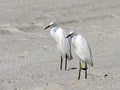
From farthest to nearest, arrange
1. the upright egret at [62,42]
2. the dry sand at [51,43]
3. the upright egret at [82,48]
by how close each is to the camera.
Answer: the upright egret at [62,42], the upright egret at [82,48], the dry sand at [51,43]

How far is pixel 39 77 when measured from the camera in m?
11.8

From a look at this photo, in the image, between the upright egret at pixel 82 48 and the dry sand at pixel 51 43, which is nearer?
the dry sand at pixel 51 43

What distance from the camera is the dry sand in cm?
1122

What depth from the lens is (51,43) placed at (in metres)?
17.4

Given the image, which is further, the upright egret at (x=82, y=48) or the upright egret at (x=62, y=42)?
the upright egret at (x=62, y=42)

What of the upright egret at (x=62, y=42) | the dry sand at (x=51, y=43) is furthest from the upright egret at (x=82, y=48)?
the upright egret at (x=62, y=42)

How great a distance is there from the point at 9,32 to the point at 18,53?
4.82 m

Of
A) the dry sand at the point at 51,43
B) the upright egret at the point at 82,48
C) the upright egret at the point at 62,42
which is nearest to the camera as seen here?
the dry sand at the point at 51,43

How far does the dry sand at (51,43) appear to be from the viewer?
11.2m

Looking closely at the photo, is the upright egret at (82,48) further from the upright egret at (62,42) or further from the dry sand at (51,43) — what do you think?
the upright egret at (62,42)

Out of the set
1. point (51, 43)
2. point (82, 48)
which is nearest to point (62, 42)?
point (82, 48)

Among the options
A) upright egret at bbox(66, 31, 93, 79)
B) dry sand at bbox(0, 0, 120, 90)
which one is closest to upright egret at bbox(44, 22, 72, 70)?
dry sand at bbox(0, 0, 120, 90)

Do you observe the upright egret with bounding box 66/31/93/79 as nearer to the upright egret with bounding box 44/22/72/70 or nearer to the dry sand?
the dry sand

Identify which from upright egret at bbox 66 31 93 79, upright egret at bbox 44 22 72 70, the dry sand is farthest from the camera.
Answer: upright egret at bbox 44 22 72 70
